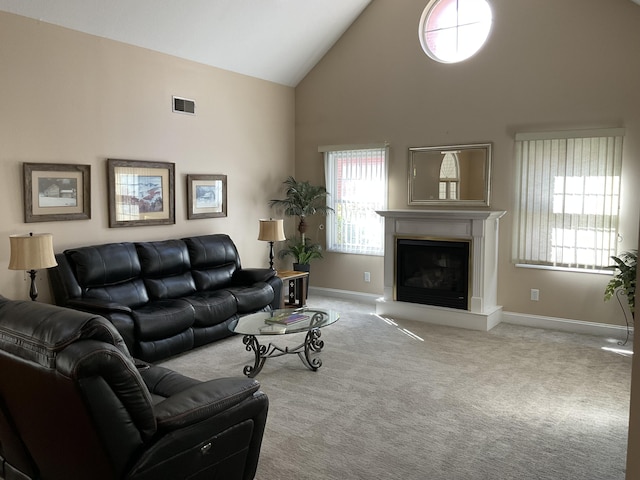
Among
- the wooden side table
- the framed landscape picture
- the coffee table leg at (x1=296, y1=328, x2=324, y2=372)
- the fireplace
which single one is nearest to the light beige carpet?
the coffee table leg at (x1=296, y1=328, x2=324, y2=372)

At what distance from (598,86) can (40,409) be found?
5565 millimetres

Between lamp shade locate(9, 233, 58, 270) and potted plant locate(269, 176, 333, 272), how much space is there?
3469 millimetres

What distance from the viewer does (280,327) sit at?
4152 millimetres

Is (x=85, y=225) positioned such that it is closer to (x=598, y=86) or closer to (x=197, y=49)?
(x=197, y=49)

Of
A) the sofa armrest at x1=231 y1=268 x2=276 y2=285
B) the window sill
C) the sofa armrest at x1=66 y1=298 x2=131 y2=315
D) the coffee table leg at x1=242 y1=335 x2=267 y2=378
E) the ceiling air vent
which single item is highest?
the ceiling air vent

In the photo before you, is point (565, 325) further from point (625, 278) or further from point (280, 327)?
point (280, 327)

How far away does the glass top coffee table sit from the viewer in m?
4.11

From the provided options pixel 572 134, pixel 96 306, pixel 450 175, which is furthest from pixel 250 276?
pixel 572 134

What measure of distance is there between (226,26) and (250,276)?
2.75 metres

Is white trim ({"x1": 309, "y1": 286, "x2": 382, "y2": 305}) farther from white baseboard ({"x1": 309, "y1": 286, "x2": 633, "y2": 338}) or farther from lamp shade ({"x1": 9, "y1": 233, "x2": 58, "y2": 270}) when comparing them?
lamp shade ({"x1": 9, "y1": 233, "x2": 58, "y2": 270})

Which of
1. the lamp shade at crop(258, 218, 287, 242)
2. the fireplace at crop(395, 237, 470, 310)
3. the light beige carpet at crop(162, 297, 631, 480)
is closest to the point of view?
the light beige carpet at crop(162, 297, 631, 480)

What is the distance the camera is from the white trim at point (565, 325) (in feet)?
17.7

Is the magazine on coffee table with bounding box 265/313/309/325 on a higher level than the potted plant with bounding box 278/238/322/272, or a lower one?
lower

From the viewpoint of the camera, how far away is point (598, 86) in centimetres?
534
